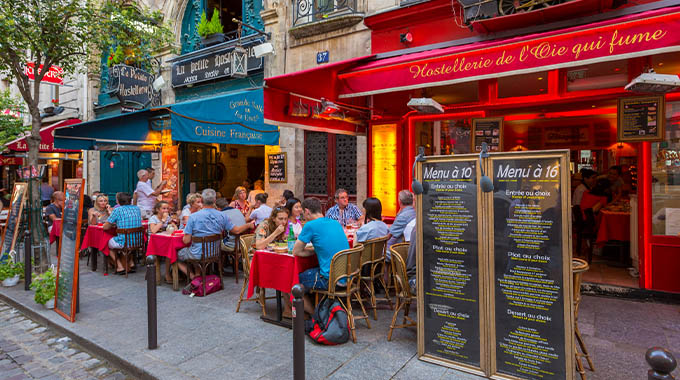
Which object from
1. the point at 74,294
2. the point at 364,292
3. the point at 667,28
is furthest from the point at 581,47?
the point at 74,294

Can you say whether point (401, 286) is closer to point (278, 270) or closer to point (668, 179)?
point (278, 270)

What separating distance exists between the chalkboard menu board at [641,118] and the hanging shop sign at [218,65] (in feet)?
25.2

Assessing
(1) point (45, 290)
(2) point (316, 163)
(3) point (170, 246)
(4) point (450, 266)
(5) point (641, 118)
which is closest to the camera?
(4) point (450, 266)

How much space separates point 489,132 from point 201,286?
508 cm

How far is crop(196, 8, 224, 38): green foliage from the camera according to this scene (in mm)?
10891

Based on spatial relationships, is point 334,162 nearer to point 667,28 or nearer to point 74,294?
point 74,294

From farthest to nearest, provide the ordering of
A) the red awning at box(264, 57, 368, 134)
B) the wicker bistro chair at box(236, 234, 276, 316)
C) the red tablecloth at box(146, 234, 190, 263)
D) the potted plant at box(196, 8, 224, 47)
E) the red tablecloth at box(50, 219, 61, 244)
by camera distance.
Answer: the potted plant at box(196, 8, 224, 47) < the red tablecloth at box(50, 219, 61, 244) < the red tablecloth at box(146, 234, 190, 263) < the red awning at box(264, 57, 368, 134) < the wicker bistro chair at box(236, 234, 276, 316)

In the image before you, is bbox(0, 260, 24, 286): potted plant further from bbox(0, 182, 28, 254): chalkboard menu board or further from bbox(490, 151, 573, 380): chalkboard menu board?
bbox(490, 151, 573, 380): chalkboard menu board

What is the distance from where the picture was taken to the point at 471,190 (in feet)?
11.0

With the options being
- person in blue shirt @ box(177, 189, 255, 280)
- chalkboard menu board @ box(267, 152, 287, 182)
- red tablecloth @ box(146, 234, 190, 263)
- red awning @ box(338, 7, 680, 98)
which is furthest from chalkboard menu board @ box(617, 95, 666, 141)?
chalkboard menu board @ box(267, 152, 287, 182)

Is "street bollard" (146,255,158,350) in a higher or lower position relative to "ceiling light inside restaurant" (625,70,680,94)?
lower

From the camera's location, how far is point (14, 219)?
709 cm

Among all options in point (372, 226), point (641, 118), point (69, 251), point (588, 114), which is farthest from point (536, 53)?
point (69, 251)

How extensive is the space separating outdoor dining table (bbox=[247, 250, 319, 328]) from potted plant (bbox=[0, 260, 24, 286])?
494cm
